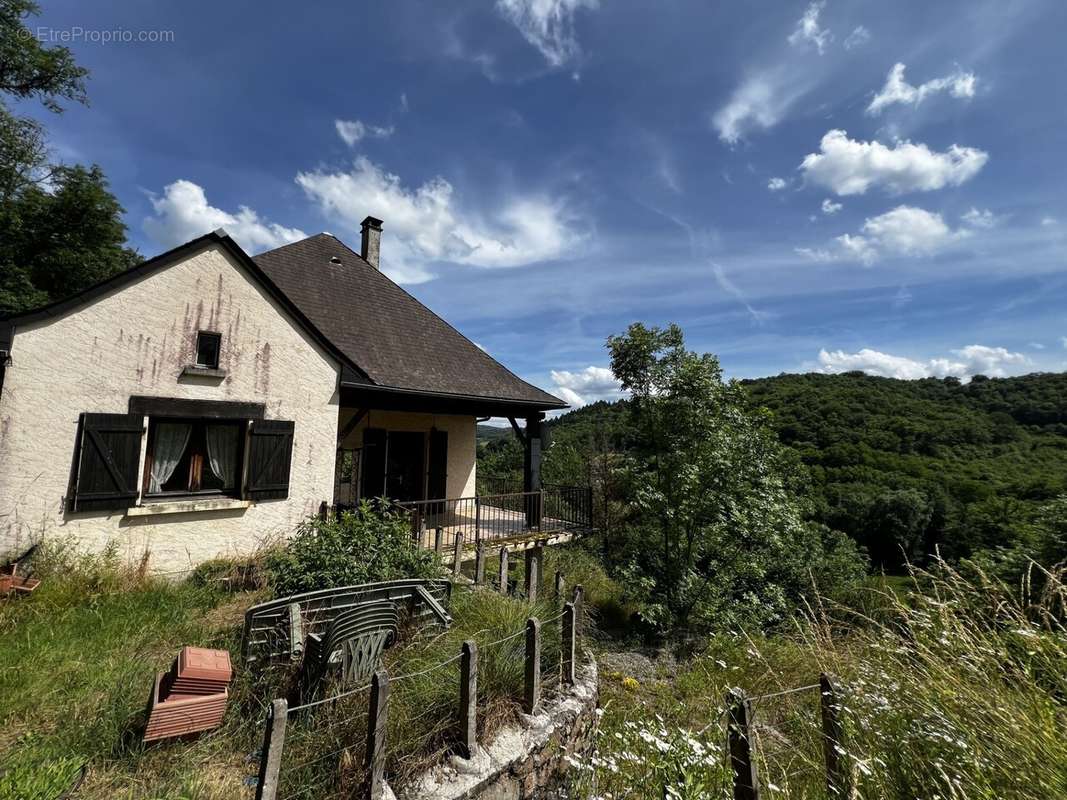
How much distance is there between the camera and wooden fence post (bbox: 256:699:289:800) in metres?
2.23

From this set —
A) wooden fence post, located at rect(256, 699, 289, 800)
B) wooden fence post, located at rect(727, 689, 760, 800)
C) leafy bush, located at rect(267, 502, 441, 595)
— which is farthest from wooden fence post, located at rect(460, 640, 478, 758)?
leafy bush, located at rect(267, 502, 441, 595)

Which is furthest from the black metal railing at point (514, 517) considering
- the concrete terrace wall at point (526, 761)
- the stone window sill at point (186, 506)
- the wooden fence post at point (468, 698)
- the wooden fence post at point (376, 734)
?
the wooden fence post at point (376, 734)

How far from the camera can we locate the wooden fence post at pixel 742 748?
230cm

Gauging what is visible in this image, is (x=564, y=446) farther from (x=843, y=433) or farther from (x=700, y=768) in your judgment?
(x=843, y=433)

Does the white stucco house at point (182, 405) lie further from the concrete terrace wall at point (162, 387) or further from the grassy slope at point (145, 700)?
the grassy slope at point (145, 700)

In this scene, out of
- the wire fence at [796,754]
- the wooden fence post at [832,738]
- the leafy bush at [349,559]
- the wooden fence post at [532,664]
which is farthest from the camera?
the leafy bush at [349,559]

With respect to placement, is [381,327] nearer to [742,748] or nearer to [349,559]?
[349,559]

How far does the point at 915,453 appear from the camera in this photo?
34062mm

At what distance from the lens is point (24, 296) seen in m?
14.4

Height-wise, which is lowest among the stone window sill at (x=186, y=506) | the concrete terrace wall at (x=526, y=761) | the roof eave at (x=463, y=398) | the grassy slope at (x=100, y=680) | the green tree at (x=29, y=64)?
the concrete terrace wall at (x=526, y=761)

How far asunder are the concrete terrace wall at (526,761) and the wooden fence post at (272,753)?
858mm

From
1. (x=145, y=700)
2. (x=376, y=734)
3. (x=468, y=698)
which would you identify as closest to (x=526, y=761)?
(x=468, y=698)

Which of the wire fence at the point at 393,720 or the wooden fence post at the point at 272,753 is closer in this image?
the wooden fence post at the point at 272,753

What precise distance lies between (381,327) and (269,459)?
14.9 ft
